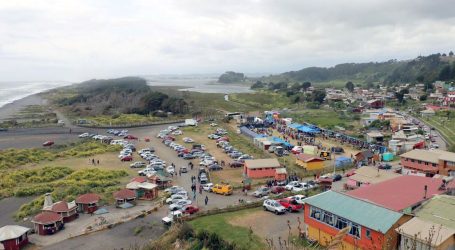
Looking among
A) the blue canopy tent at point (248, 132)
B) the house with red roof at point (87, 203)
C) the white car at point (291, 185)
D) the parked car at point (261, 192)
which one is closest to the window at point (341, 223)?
the parked car at point (261, 192)

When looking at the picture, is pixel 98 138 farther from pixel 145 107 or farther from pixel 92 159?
pixel 145 107

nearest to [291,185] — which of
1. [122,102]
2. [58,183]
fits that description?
[58,183]

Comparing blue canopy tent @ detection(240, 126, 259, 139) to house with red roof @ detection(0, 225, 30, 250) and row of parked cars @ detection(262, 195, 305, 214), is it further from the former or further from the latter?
house with red roof @ detection(0, 225, 30, 250)

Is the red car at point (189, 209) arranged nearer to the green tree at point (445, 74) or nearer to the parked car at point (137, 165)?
the parked car at point (137, 165)

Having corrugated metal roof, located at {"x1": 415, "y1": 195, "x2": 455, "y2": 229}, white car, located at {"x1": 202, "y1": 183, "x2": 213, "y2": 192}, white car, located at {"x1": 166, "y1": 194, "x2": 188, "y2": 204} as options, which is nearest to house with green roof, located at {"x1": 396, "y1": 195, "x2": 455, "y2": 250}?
corrugated metal roof, located at {"x1": 415, "y1": 195, "x2": 455, "y2": 229}

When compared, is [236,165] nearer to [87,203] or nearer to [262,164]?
[262,164]
